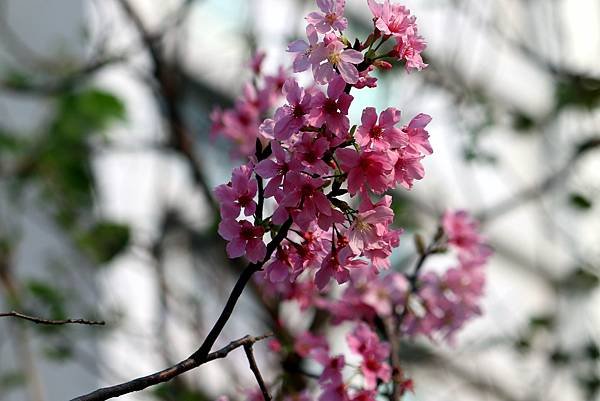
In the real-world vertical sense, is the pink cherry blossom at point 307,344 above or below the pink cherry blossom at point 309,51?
above

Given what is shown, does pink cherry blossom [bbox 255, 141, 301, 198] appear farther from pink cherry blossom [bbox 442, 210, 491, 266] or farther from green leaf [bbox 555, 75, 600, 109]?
green leaf [bbox 555, 75, 600, 109]

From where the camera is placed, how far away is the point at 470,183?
22.9 ft

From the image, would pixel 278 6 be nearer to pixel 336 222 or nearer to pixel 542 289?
pixel 542 289

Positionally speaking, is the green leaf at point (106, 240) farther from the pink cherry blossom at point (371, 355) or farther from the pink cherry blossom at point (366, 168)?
the pink cherry blossom at point (366, 168)

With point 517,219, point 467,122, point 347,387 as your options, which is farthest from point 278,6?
point 347,387

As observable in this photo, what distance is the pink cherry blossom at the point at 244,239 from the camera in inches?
47.1

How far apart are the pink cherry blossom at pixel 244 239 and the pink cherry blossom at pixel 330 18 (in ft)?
0.80

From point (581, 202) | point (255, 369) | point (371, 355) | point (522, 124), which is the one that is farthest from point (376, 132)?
point (522, 124)

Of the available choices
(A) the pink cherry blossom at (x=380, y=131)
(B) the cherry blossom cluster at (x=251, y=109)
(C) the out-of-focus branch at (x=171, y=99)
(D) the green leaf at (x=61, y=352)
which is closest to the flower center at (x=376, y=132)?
(A) the pink cherry blossom at (x=380, y=131)

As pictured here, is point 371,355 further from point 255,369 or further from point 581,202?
point 581,202

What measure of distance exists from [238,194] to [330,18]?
0.77 ft

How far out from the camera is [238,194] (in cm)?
122

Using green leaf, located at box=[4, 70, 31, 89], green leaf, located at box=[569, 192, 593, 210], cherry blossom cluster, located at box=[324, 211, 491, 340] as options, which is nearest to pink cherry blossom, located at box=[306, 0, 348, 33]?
cherry blossom cluster, located at box=[324, 211, 491, 340]

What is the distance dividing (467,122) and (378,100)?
3.64 feet
